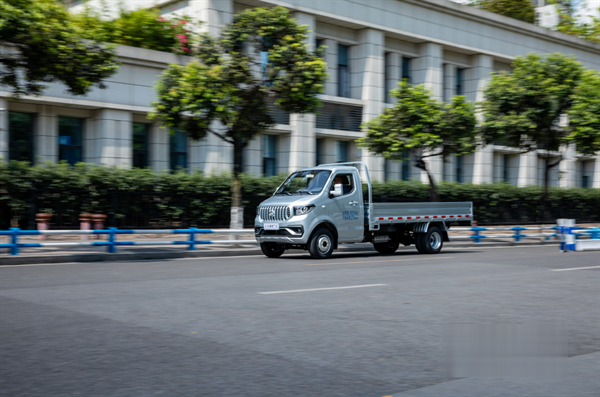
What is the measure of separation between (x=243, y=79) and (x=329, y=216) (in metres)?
5.55

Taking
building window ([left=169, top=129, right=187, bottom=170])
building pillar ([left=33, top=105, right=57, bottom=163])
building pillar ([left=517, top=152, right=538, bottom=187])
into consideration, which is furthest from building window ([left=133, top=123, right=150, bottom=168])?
building pillar ([left=517, top=152, right=538, bottom=187])

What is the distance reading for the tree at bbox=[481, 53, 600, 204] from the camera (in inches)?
1030

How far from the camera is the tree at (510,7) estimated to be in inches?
2223

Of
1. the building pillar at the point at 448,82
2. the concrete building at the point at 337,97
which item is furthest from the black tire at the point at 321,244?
the building pillar at the point at 448,82

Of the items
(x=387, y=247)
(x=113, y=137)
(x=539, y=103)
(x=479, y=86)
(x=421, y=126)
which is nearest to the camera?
(x=387, y=247)

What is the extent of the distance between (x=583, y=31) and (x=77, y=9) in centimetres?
4186

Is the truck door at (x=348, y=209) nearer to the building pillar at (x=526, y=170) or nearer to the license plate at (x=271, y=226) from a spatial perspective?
the license plate at (x=271, y=226)

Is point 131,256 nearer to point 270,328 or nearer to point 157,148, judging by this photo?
point 270,328

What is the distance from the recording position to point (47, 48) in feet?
47.9

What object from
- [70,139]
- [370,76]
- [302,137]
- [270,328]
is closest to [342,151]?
[302,137]

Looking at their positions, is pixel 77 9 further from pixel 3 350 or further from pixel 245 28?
pixel 3 350

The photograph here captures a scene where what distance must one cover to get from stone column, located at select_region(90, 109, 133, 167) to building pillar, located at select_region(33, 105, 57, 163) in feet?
4.87

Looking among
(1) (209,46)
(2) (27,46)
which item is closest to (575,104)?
(1) (209,46)

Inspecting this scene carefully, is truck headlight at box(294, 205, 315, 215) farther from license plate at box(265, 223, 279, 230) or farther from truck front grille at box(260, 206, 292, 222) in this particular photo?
license plate at box(265, 223, 279, 230)
